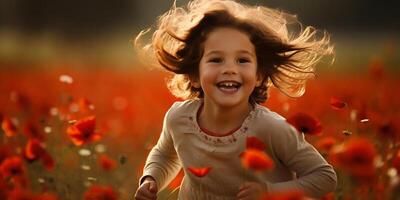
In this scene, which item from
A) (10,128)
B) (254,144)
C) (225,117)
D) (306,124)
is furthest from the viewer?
(10,128)

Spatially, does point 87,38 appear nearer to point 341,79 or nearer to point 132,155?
point 341,79

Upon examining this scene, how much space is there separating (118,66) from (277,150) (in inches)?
308

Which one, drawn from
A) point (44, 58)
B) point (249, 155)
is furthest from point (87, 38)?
point (249, 155)

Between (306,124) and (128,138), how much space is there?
237 cm

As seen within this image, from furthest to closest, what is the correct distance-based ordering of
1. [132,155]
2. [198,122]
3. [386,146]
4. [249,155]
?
1. [132,155]
2. [386,146]
3. [198,122]
4. [249,155]

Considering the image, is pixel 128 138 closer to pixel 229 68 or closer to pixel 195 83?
pixel 195 83

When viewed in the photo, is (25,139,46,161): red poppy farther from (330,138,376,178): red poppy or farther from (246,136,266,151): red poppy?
(330,138,376,178): red poppy

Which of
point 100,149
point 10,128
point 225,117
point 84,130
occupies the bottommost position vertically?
point 100,149

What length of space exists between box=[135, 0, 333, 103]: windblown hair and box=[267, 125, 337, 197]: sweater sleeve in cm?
34

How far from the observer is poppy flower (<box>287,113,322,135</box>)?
286cm

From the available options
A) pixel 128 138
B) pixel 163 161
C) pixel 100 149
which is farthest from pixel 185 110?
pixel 128 138

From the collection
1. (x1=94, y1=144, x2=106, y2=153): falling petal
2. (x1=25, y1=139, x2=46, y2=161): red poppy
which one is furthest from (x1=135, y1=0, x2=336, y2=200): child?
(x1=94, y1=144, x2=106, y2=153): falling petal

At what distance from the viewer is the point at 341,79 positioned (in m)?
8.01

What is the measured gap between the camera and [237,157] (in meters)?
3.04
